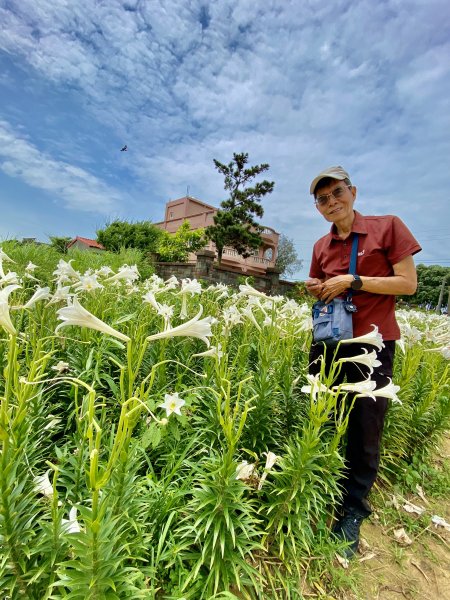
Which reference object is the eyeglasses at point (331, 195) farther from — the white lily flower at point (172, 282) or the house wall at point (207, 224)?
the house wall at point (207, 224)

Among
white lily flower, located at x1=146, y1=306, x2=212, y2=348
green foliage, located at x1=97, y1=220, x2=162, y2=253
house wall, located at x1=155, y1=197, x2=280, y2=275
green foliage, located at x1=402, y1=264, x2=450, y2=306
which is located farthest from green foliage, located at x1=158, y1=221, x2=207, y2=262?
green foliage, located at x1=402, y1=264, x2=450, y2=306

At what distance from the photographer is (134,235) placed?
A: 49.3ft

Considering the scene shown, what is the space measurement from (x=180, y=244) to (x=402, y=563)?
16568 mm

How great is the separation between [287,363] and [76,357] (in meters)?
1.35

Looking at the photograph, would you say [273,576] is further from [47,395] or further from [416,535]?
[47,395]

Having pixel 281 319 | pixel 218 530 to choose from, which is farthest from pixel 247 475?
pixel 281 319

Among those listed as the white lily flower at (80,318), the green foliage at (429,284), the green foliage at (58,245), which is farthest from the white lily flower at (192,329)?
the green foliage at (429,284)

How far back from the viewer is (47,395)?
5.41 feet

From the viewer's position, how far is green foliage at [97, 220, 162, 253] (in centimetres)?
1491

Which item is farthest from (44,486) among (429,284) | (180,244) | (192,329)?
(429,284)

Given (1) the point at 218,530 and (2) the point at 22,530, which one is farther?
(1) the point at 218,530

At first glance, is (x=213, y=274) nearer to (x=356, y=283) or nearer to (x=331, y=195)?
(x=331, y=195)

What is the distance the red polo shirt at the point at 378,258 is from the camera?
5.54 feet

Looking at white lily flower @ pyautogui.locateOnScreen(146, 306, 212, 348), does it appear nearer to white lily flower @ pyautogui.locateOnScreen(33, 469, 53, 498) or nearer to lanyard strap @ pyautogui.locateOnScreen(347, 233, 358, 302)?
white lily flower @ pyautogui.locateOnScreen(33, 469, 53, 498)
